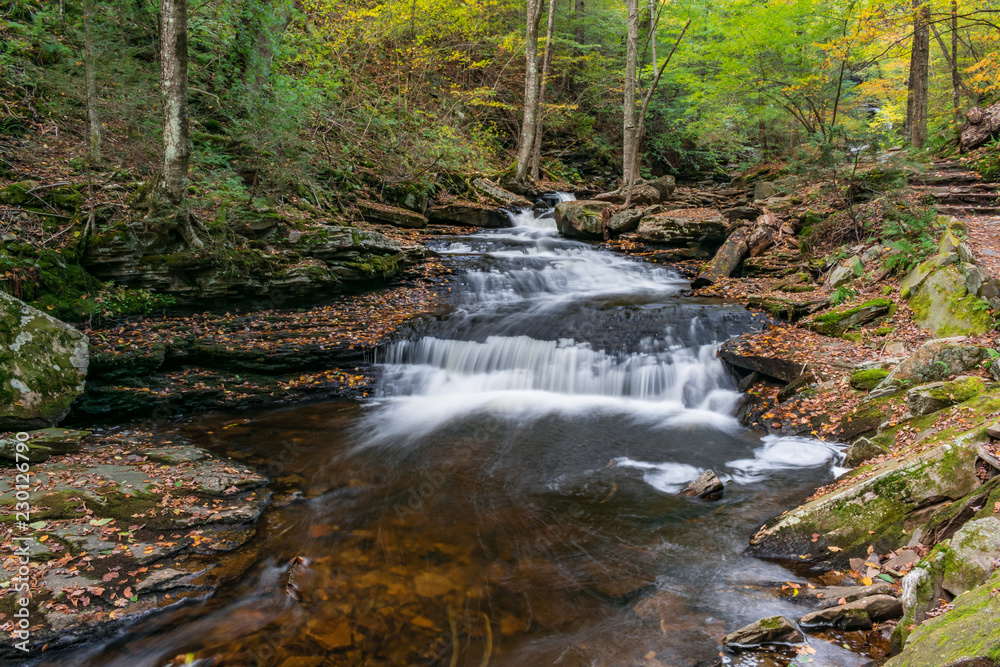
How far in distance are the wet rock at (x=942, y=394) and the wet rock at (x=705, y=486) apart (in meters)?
1.98

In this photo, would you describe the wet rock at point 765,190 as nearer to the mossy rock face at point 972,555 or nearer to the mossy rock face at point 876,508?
the mossy rock face at point 876,508

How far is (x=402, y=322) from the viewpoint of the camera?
9.75 m

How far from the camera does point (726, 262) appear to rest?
1155 centimetres

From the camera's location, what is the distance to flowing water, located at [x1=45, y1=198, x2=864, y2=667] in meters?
3.61

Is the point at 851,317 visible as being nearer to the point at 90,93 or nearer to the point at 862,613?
the point at 862,613

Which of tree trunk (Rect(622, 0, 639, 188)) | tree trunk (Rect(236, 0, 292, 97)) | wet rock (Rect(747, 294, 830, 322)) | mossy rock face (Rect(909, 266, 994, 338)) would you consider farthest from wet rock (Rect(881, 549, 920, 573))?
tree trunk (Rect(622, 0, 639, 188))

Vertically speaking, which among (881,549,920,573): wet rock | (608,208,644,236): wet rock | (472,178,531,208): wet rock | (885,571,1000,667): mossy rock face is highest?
(472,178,531,208): wet rock

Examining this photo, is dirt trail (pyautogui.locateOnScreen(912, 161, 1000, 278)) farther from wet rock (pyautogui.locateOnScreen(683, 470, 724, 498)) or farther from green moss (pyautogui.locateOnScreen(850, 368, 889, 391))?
wet rock (pyautogui.locateOnScreen(683, 470, 724, 498))

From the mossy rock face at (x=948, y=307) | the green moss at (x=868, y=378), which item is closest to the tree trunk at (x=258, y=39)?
the green moss at (x=868, y=378)

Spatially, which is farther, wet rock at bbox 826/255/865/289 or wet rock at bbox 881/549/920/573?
wet rock at bbox 826/255/865/289

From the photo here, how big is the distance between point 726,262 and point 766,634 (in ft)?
31.6

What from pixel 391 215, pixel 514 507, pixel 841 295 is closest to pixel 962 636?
pixel 514 507

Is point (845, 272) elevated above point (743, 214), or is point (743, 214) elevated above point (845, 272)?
point (743, 214)

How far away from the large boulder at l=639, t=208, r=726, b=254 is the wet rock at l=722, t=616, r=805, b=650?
11235 mm
